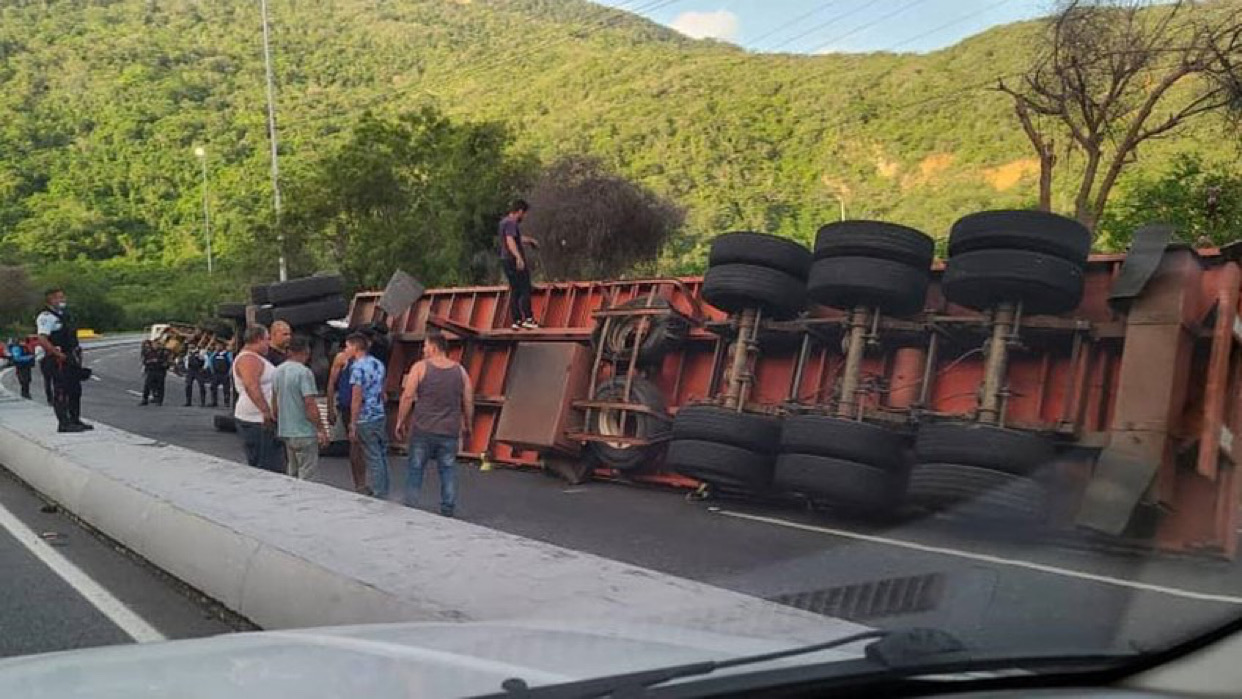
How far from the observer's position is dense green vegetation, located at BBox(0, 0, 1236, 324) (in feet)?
113

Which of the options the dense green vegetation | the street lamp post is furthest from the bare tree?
the street lamp post

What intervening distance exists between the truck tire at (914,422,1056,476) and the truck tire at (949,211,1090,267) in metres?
1.44

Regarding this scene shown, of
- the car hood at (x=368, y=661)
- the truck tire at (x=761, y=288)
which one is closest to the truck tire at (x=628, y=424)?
the truck tire at (x=761, y=288)

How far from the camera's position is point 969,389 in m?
9.95

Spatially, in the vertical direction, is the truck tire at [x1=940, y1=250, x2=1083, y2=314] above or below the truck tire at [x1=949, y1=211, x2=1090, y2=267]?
below

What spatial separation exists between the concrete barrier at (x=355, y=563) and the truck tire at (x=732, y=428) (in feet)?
12.5

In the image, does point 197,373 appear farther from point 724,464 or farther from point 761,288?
point 724,464

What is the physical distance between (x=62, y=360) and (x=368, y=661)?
1182 centimetres

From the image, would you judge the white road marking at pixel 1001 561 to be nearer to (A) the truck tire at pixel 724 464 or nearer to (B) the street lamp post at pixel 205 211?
(A) the truck tire at pixel 724 464

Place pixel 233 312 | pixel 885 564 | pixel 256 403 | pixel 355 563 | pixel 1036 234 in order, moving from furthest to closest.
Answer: pixel 233 312
pixel 256 403
pixel 1036 234
pixel 885 564
pixel 355 563

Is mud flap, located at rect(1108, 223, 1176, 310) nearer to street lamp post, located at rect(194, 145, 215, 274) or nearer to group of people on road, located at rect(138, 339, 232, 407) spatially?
group of people on road, located at rect(138, 339, 232, 407)

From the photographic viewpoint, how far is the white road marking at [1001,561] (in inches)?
278

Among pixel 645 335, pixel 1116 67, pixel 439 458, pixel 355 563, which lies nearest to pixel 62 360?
pixel 439 458

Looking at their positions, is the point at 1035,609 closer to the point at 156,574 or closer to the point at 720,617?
the point at 720,617
